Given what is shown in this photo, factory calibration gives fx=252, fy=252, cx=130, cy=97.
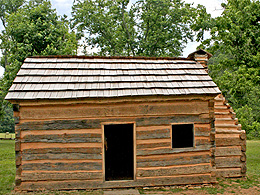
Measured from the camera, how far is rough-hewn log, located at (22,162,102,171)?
7871 millimetres

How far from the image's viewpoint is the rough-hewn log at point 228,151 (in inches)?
378

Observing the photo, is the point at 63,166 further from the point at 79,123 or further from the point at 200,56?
the point at 200,56

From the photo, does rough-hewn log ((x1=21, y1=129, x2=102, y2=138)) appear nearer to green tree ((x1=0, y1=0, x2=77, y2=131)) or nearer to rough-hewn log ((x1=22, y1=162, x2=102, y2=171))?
rough-hewn log ((x1=22, y1=162, x2=102, y2=171))

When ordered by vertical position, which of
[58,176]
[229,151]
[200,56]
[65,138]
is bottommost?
[58,176]

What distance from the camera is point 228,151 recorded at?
9672mm

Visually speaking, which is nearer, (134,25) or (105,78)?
(105,78)

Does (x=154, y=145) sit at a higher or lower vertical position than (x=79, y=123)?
lower

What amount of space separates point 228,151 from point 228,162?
1.38 ft

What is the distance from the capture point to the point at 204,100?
862cm

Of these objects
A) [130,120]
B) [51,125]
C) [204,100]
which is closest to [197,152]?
[204,100]

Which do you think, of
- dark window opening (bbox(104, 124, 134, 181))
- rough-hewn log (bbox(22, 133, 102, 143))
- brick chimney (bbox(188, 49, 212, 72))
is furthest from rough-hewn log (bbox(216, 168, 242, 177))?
rough-hewn log (bbox(22, 133, 102, 143))

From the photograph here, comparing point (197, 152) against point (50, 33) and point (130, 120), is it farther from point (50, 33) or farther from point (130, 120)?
point (50, 33)

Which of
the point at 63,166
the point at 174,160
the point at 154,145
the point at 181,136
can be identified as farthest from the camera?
the point at 181,136

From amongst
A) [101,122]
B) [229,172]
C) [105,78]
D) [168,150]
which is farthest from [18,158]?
[229,172]
